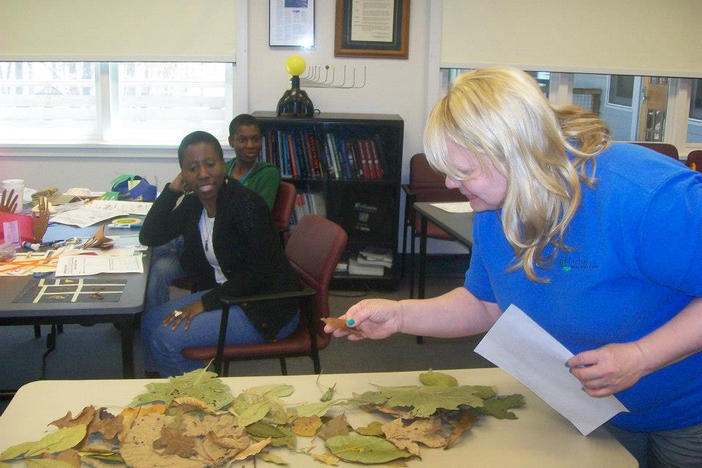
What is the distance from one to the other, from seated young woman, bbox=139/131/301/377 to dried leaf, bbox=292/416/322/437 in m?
1.25

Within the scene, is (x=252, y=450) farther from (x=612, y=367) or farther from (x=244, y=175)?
(x=244, y=175)

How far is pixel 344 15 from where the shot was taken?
16.3 ft

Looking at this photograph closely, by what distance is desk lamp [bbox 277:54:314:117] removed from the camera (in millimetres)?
4758

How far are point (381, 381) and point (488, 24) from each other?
13.2ft

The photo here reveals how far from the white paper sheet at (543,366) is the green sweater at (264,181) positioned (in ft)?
8.63

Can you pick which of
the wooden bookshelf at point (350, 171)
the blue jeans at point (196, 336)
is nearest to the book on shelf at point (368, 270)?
the wooden bookshelf at point (350, 171)

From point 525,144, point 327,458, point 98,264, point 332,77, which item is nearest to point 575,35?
point 332,77

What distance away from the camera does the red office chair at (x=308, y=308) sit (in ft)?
8.21

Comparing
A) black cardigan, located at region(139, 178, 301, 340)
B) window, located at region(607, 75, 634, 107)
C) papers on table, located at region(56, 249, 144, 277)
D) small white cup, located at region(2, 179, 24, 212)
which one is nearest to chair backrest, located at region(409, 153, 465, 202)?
window, located at region(607, 75, 634, 107)

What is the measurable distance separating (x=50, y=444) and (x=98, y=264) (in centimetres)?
139

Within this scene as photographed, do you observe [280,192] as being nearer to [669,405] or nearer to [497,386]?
[497,386]

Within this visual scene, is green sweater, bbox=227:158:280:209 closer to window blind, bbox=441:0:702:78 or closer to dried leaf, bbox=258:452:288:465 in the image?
window blind, bbox=441:0:702:78

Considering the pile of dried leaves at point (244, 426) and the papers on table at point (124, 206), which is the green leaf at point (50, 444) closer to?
the pile of dried leaves at point (244, 426)

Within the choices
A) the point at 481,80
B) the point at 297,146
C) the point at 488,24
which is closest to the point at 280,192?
the point at 297,146
